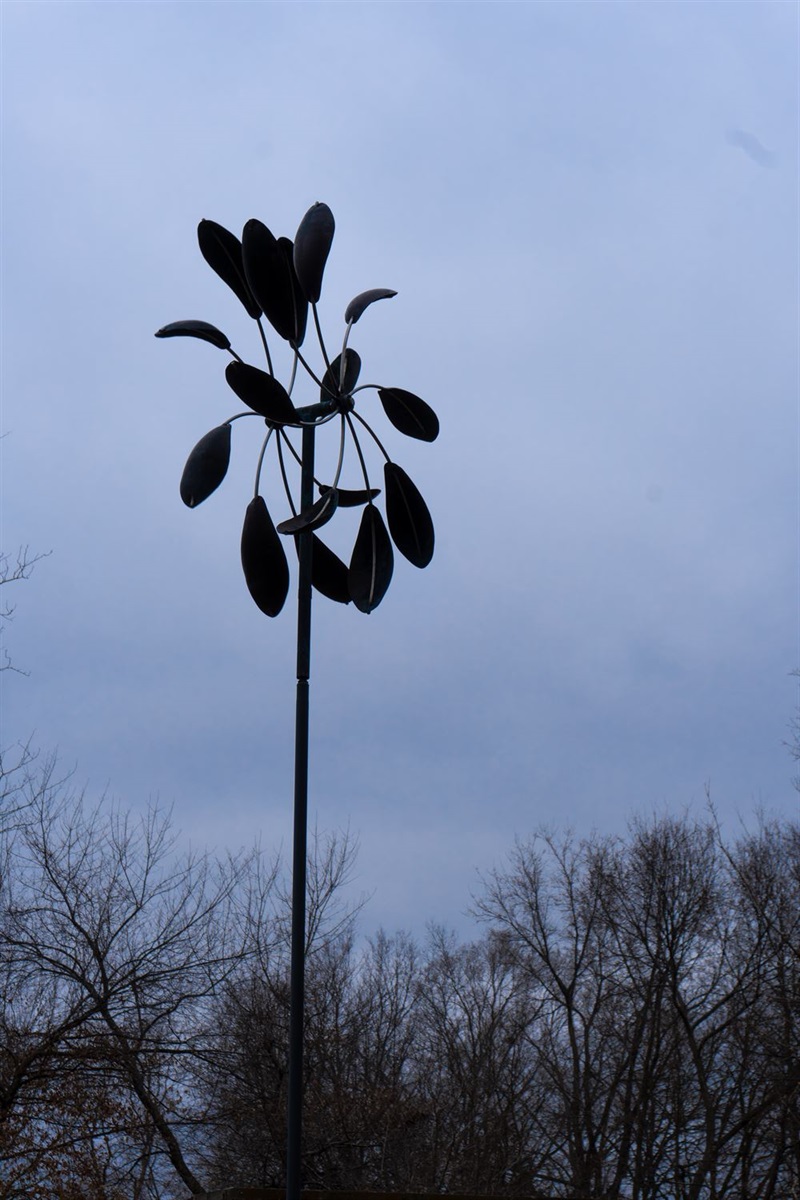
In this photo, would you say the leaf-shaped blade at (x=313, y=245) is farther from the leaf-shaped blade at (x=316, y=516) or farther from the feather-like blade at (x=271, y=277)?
the leaf-shaped blade at (x=316, y=516)

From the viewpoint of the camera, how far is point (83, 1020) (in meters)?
11.3

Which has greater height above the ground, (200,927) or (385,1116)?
(200,927)

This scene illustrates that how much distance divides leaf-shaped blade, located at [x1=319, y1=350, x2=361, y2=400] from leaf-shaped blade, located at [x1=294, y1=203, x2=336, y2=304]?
33 centimetres

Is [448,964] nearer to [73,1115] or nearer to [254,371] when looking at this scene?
[73,1115]

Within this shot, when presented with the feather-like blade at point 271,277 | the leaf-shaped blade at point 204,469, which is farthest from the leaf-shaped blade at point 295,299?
the leaf-shaped blade at point 204,469

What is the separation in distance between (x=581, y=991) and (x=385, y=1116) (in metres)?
7.84

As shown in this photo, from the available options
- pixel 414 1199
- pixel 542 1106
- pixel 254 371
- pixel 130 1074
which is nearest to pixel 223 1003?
pixel 130 1074

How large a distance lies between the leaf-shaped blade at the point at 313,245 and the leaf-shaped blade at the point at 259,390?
0.42 metres

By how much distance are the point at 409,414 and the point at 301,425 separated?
44 cm

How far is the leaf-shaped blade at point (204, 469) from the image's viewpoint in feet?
16.3

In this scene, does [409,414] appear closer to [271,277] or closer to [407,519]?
→ [407,519]

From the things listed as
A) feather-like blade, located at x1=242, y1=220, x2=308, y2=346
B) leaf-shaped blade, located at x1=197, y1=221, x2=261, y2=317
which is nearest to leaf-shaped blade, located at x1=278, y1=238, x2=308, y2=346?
feather-like blade, located at x1=242, y1=220, x2=308, y2=346

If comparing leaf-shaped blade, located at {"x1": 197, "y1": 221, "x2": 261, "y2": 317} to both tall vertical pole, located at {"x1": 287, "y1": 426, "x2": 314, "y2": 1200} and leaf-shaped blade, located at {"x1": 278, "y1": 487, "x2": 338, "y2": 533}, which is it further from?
leaf-shaped blade, located at {"x1": 278, "y1": 487, "x2": 338, "y2": 533}

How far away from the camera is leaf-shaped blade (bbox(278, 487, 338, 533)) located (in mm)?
4691
